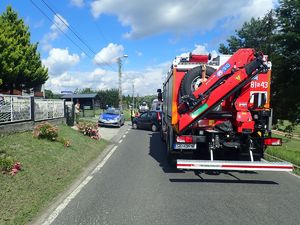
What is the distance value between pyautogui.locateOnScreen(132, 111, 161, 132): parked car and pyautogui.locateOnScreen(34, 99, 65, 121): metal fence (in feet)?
24.6

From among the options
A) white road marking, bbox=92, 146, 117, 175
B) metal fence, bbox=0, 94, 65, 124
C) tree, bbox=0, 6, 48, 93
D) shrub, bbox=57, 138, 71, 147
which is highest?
tree, bbox=0, 6, 48, 93

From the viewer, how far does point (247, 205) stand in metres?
7.00

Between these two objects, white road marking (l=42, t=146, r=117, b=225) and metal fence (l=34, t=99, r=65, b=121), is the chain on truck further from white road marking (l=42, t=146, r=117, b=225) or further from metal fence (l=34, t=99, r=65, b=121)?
metal fence (l=34, t=99, r=65, b=121)

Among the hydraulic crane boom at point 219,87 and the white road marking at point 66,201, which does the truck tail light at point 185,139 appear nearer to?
the hydraulic crane boom at point 219,87

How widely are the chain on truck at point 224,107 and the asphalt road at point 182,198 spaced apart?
0.68 metres

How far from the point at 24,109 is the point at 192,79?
29.6ft

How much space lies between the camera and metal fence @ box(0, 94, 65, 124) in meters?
14.7

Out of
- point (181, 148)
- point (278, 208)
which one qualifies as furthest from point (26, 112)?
point (278, 208)

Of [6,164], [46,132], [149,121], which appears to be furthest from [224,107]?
[149,121]

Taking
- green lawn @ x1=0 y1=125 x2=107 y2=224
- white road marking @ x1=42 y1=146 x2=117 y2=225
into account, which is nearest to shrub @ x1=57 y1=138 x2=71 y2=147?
green lawn @ x1=0 y1=125 x2=107 y2=224

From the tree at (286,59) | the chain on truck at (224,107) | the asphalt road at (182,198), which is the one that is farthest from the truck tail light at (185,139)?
the tree at (286,59)

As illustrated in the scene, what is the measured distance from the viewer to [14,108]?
15.4 m

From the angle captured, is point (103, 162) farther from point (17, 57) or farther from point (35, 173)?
point (17, 57)

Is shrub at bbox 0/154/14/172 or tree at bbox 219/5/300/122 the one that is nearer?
shrub at bbox 0/154/14/172
